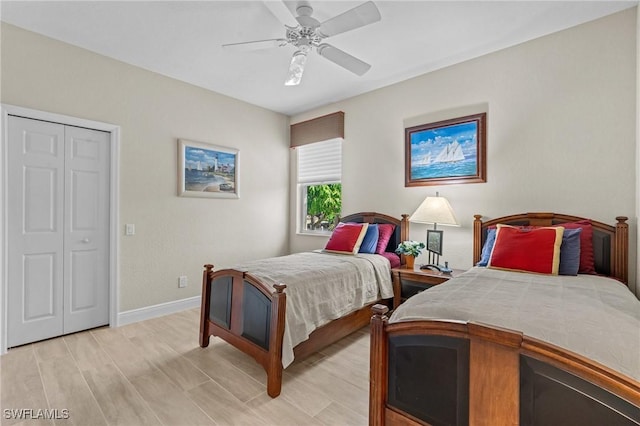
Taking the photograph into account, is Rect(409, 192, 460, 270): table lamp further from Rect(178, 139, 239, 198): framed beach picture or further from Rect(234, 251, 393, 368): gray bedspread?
Rect(178, 139, 239, 198): framed beach picture

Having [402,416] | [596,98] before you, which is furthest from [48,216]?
[596,98]

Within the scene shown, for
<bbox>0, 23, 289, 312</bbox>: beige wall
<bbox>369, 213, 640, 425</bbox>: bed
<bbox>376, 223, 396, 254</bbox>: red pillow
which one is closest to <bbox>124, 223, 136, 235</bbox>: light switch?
<bbox>0, 23, 289, 312</bbox>: beige wall

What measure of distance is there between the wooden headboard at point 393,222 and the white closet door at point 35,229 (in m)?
3.25

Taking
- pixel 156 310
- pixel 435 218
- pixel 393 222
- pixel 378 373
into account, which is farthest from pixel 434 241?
pixel 156 310

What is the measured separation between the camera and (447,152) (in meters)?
3.28

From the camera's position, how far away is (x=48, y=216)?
9.24 feet

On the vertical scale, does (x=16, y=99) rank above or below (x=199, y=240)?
above

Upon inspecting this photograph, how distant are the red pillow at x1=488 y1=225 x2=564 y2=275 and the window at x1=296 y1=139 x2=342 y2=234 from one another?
7.49ft

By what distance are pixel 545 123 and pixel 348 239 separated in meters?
2.18

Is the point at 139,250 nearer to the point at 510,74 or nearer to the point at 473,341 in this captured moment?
the point at 473,341

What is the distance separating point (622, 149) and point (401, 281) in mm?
2096

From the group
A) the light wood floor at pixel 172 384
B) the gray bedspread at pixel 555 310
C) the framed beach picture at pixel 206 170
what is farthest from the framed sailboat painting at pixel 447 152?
the framed beach picture at pixel 206 170

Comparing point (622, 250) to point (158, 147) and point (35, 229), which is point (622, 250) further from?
point (35, 229)

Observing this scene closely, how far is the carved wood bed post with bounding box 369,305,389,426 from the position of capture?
1.41 m
